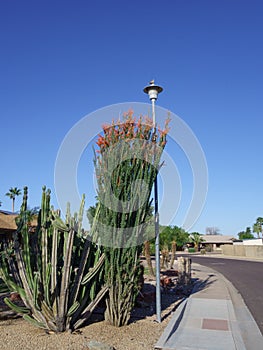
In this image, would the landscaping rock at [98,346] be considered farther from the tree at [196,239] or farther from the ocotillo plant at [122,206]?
the tree at [196,239]

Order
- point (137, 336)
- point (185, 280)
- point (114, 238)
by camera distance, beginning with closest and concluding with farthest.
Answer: point (137, 336) → point (114, 238) → point (185, 280)

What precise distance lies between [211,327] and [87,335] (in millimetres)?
2555

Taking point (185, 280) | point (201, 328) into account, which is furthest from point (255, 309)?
point (185, 280)

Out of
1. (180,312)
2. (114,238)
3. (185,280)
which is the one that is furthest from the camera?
(185,280)

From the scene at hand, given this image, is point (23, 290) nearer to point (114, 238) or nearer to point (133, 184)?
point (114, 238)

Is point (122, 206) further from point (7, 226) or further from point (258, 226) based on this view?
point (258, 226)

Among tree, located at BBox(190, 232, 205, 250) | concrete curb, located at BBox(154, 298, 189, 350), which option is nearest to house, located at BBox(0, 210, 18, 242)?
concrete curb, located at BBox(154, 298, 189, 350)

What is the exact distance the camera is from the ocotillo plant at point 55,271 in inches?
246

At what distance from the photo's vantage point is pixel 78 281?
6480mm

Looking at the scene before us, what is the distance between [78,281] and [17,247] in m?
1.29

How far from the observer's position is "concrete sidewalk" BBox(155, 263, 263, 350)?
19.5 feet

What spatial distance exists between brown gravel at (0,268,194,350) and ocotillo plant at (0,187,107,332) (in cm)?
25

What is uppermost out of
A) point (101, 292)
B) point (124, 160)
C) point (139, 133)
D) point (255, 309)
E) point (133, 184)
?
point (139, 133)

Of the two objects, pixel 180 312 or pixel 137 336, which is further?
pixel 180 312
